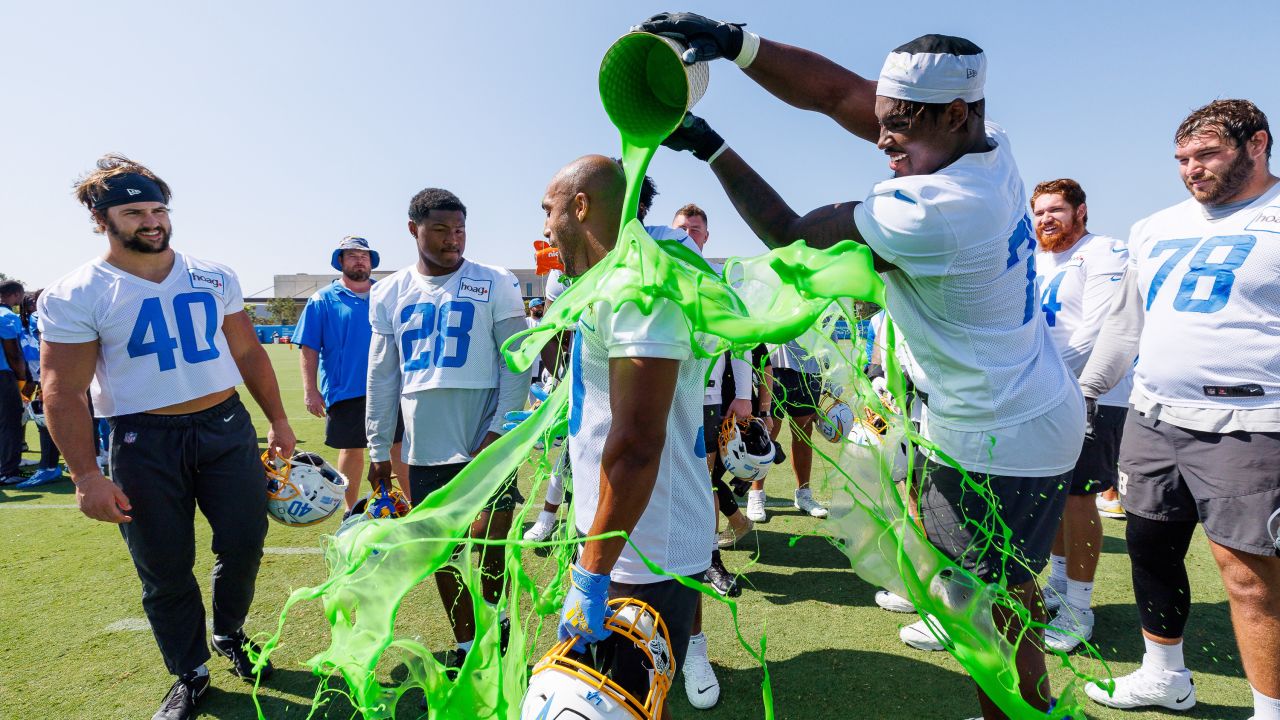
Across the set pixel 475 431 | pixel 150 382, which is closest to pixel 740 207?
pixel 475 431

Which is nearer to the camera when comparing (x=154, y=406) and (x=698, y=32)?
(x=698, y=32)

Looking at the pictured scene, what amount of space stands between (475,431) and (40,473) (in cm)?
735

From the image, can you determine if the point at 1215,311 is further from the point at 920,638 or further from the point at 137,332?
the point at 137,332

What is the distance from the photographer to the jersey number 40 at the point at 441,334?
346cm

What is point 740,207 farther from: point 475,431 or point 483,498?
point 475,431

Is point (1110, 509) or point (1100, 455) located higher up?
point (1100, 455)

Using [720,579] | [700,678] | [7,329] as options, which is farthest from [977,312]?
[7,329]

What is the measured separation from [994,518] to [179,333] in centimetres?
351

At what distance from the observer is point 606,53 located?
189cm

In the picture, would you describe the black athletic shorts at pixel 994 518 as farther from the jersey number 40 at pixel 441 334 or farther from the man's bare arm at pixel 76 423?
the man's bare arm at pixel 76 423

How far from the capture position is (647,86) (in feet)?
6.70

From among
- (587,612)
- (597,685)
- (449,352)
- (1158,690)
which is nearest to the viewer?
(597,685)

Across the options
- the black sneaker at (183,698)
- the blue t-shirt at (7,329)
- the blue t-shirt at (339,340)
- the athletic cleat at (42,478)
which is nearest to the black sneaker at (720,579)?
the black sneaker at (183,698)

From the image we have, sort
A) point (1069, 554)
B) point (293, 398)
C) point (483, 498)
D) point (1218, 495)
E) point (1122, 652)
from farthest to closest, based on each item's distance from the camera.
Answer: point (293, 398) → point (1069, 554) → point (1122, 652) → point (1218, 495) → point (483, 498)
